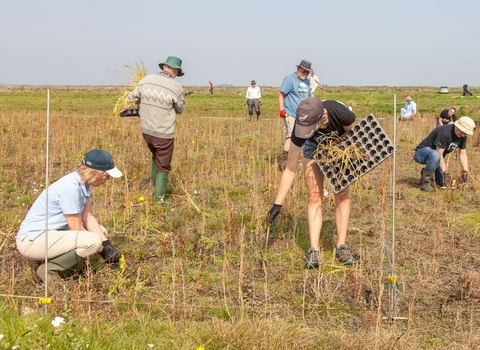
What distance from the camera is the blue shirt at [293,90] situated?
7.27 metres

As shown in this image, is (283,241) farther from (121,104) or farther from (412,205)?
(121,104)

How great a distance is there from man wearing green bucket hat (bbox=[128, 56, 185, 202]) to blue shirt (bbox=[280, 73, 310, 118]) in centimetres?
176

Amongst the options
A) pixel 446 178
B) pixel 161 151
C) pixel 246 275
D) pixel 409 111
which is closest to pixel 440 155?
pixel 446 178

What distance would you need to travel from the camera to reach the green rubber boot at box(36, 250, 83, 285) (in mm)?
3814

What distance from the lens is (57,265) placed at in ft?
12.6

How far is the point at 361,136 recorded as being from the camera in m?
4.04

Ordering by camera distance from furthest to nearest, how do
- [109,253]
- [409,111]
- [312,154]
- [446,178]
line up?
[409,111] → [446,178] → [312,154] → [109,253]

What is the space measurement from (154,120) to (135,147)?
A: 348 cm

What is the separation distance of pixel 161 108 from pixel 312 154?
7.30 ft

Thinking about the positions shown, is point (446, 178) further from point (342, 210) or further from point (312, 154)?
point (312, 154)

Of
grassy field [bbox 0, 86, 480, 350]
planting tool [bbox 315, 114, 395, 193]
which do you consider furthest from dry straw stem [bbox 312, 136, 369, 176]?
grassy field [bbox 0, 86, 480, 350]

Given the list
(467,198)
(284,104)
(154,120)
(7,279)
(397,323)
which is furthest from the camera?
(284,104)

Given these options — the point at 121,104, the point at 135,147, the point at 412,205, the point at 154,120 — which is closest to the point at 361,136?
the point at 412,205

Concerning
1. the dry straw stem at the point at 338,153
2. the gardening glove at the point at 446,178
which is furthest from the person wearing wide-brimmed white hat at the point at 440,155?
the dry straw stem at the point at 338,153
